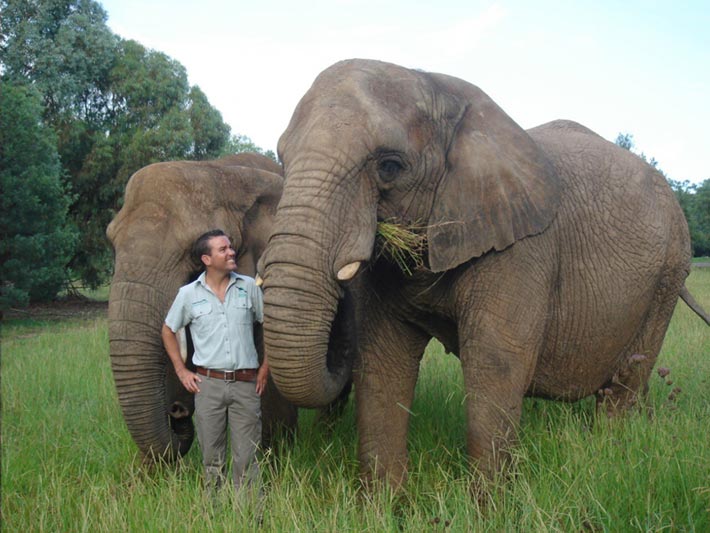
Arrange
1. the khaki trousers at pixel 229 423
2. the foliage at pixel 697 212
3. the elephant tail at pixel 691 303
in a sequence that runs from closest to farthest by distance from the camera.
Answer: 1. the khaki trousers at pixel 229 423
2. the elephant tail at pixel 691 303
3. the foliage at pixel 697 212

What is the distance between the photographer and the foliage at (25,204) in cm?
1756

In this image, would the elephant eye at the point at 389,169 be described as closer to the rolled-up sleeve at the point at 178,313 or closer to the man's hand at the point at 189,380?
the rolled-up sleeve at the point at 178,313

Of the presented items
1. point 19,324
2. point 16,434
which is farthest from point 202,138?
point 16,434

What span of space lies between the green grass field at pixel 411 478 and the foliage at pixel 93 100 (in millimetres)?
18106

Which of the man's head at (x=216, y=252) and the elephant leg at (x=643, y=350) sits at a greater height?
the man's head at (x=216, y=252)

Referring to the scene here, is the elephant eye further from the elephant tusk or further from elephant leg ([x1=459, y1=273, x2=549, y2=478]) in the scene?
elephant leg ([x1=459, y1=273, x2=549, y2=478])

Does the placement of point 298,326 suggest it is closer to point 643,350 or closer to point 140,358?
point 140,358

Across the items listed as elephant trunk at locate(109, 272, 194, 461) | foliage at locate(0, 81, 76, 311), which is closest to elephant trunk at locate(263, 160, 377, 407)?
elephant trunk at locate(109, 272, 194, 461)

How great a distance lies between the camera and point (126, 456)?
550 cm

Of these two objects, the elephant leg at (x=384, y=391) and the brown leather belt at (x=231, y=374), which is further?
the elephant leg at (x=384, y=391)

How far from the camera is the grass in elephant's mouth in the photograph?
398cm

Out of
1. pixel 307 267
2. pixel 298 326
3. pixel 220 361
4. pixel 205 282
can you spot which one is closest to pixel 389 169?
pixel 307 267

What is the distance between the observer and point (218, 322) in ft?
14.5

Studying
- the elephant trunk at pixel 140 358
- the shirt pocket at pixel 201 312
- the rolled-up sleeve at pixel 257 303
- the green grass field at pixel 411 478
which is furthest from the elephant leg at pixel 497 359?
the elephant trunk at pixel 140 358
